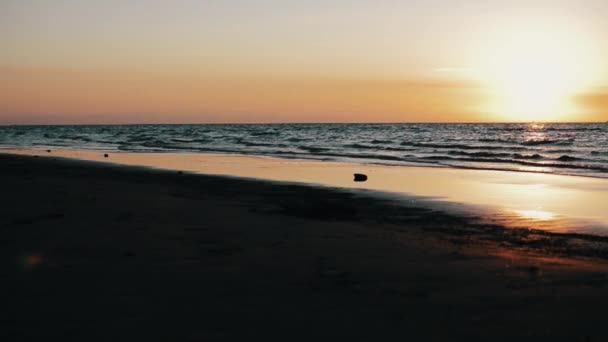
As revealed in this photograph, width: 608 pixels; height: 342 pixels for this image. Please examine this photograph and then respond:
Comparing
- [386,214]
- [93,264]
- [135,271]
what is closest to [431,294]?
[135,271]

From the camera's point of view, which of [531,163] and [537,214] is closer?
[537,214]

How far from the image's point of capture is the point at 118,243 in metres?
9.21

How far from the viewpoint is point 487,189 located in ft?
63.4

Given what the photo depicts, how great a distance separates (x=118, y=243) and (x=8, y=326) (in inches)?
145

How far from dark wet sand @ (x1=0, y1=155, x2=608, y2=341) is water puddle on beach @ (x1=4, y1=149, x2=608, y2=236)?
175 cm

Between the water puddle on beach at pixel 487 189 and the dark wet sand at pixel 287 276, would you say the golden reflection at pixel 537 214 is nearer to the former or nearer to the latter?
the water puddle on beach at pixel 487 189

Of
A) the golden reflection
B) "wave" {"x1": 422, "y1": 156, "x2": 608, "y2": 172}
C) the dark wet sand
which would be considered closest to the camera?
the dark wet sand

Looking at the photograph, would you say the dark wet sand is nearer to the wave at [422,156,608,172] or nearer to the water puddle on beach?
the water puddle on beach

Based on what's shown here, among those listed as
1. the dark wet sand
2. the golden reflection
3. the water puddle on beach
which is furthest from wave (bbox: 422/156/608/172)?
the dark wet sand

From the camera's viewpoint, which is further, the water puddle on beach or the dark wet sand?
the water puddle on beach

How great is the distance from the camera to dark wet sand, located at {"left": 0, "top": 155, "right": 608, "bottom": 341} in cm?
Answer: 566

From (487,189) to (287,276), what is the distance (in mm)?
13349

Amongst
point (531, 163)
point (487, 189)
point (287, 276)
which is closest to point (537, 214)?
point (487, 189)

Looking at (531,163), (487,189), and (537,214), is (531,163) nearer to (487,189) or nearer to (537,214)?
(487,189)
